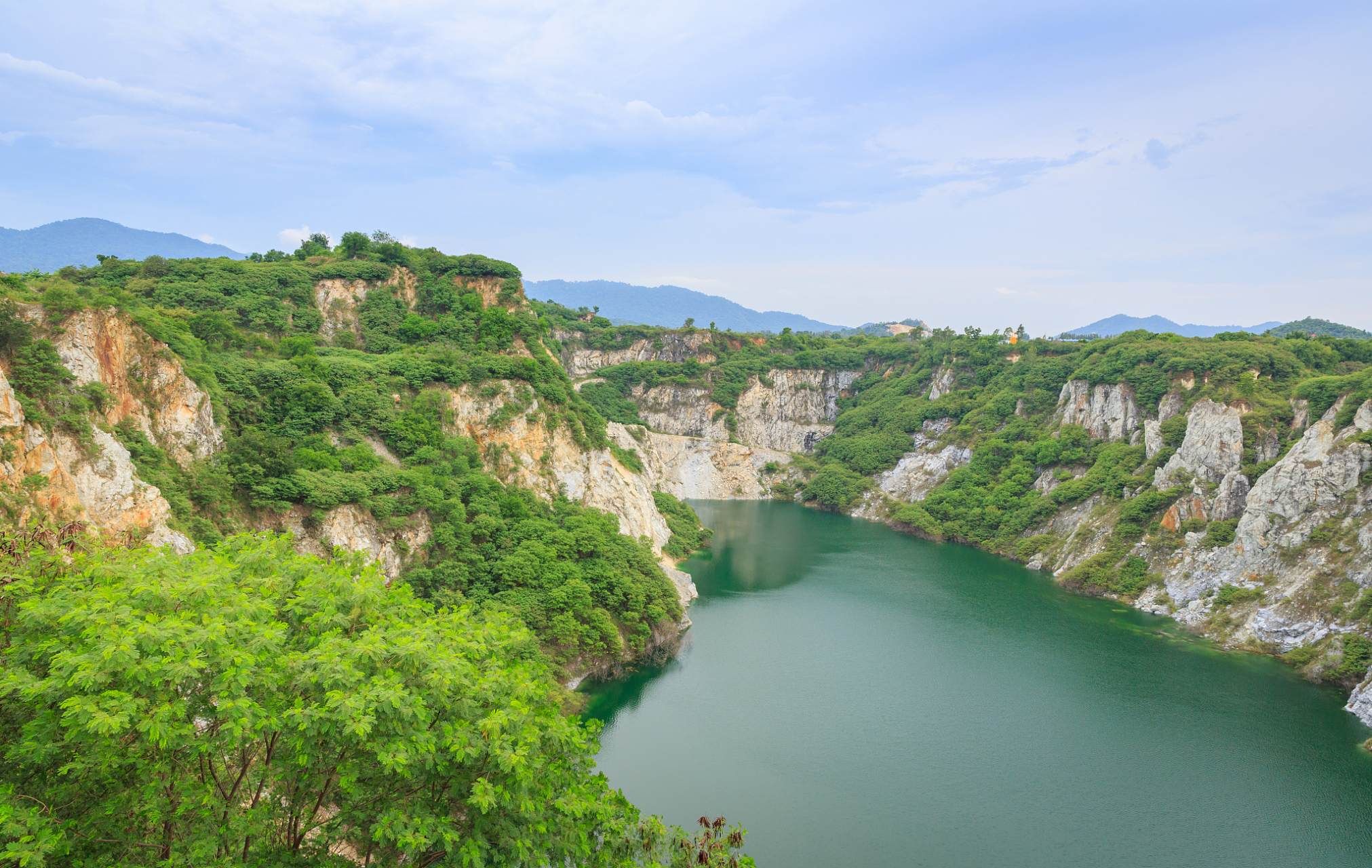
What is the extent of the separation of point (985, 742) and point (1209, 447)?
32149 millimetres

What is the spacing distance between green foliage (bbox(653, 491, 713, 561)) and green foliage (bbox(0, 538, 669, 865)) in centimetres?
4000

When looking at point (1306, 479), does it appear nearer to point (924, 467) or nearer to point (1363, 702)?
point (1363, 702)

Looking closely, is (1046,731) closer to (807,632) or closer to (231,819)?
(807,632)

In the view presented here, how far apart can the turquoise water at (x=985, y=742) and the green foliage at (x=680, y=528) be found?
9.56m

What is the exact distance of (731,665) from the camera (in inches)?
1261

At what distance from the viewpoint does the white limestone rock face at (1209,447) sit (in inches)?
1781

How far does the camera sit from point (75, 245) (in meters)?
154

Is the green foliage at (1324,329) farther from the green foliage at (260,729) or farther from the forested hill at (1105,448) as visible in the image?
the green foliage at (260,729)

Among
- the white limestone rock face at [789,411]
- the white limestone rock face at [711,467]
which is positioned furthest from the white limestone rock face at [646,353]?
the white limestone rock face at [711,467]

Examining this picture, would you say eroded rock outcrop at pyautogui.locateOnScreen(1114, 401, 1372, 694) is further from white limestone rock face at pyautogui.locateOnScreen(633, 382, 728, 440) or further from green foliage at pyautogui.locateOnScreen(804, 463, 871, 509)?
white limestone rock face at pyautogui.locateOnScreen(633, 382, 728, 440)

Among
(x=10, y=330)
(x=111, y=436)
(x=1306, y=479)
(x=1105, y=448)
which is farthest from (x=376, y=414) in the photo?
(x=1105, y=448)

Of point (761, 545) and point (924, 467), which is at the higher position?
point (924, 467)

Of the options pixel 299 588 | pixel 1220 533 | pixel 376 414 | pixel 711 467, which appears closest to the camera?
pixel 299 588

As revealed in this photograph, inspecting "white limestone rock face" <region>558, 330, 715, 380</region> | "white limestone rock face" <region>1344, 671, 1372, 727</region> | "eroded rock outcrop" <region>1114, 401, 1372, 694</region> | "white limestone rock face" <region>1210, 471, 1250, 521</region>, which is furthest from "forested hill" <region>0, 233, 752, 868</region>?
"white limestone rock face" <region>558, 330, 715, 380</region>
